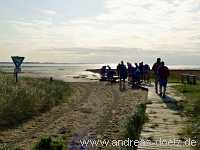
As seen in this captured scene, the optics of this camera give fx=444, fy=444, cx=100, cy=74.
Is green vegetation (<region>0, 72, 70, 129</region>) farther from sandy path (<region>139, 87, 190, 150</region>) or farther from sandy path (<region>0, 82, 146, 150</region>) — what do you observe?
sandy path (<region>139, 87, 190, 150</region>)

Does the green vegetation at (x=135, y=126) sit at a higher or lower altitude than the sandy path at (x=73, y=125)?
higher

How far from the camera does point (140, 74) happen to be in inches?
1266

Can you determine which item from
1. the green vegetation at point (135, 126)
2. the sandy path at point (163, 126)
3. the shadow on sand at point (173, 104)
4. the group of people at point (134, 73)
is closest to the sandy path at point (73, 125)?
the green vegetation at point (135, 126)

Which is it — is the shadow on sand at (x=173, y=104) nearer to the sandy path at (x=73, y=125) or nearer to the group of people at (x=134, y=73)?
the sandy path at (x=73, y=125)

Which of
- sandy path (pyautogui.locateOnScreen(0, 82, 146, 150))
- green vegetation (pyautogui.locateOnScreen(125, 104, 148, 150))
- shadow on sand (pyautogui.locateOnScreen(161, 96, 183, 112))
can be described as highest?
shadow on sand (pyautogui.locateOnScreen(161, 96, 183, 112))

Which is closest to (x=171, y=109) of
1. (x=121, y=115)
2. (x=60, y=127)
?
(x=121, y=115)

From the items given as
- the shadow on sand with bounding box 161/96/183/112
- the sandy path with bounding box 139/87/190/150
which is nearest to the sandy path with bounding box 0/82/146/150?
the sandy path with bounding box 139/87/190/150

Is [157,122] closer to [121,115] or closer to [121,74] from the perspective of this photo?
[121,115]

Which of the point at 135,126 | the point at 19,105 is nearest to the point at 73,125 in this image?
the point at 135,126

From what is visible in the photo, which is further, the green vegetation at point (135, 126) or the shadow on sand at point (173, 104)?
the shadow on sand at point (173, 104)

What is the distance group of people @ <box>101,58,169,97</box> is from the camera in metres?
20.9

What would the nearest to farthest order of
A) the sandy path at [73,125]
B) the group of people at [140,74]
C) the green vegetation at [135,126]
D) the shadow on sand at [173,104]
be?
the green vegetation at [135,126], the sandy path at [73,125], the shadow on sand at [173,104], the group of people at [140,74]

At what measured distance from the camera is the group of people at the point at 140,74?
20875mm

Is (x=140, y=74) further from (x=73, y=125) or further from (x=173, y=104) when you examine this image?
(x=73, y=125)
